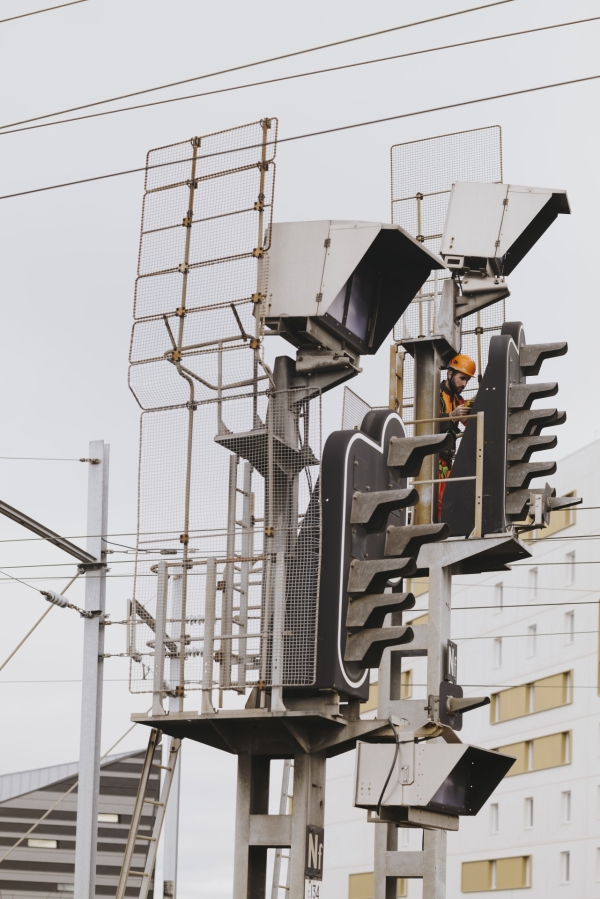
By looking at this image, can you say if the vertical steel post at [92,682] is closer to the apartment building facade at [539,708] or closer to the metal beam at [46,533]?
the metal beam at [46,533]

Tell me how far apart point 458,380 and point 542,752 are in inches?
1960

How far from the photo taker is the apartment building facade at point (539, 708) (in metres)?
62.8

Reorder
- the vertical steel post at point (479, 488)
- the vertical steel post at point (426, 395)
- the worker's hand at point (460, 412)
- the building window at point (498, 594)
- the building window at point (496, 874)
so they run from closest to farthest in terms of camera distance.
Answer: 1. the vertical steel post at point (479, 488)
2. the worker's hand at point (460, 412)
3. the vertical steel post at point (426, 395)
4. the building window at point (496, 874)
5. the building window at point (498, 594)

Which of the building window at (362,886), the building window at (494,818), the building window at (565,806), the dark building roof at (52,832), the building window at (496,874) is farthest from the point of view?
the building window at (362,886)

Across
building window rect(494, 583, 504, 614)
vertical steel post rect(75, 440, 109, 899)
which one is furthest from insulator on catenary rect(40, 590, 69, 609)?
building window rect(494, 583, 504, 614)

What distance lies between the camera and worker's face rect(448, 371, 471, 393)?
1911cm

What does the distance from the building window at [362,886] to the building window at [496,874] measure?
5.32 m

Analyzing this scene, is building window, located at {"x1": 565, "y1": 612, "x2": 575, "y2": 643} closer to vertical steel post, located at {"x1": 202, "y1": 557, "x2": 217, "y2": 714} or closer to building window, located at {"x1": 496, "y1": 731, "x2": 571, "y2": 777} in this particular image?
building window, located at {"x1": 496, "y1": 731, "x2": 571, "y2": 777}

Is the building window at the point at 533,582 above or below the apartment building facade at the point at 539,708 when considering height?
above

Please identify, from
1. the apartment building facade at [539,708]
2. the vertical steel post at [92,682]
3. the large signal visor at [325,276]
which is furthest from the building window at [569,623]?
the large signal visor at [325,276]

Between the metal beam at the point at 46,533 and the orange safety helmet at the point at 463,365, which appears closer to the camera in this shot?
the orange safety helmet at the point at 463,365

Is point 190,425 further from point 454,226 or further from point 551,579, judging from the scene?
point 551,579

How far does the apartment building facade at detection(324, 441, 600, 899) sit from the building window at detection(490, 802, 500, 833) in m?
0.05

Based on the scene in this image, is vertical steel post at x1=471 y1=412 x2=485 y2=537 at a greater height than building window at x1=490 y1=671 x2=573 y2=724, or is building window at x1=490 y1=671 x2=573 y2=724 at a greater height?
vertical steel post at x1=471 y1=412 x2=485 y2=537
